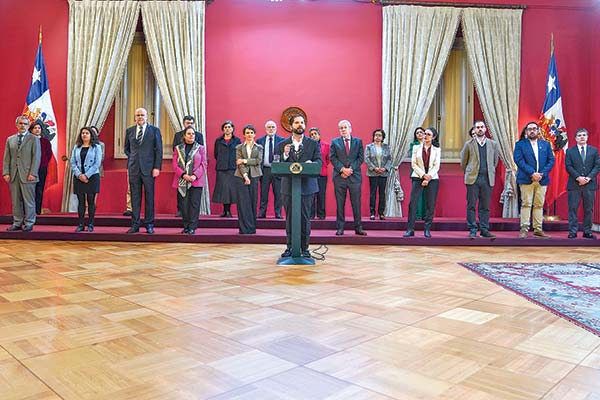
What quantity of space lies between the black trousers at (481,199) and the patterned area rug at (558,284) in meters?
1.39

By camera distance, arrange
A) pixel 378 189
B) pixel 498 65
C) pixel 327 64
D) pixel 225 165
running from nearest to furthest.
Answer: pixel 225 165, pixel 378 189, pixel 498 65, pixel 327 64

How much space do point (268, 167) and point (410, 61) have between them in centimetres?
277

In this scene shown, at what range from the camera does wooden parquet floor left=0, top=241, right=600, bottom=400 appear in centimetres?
166

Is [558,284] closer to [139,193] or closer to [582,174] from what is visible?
[582,174]

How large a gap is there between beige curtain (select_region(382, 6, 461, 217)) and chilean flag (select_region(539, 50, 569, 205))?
155 centimetres

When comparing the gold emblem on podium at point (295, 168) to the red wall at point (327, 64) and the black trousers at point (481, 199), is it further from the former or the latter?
the red wall at point (327, 64)

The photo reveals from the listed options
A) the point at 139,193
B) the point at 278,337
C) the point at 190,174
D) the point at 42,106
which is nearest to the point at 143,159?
the point at 139,193

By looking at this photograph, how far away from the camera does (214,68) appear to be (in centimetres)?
768

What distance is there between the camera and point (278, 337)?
86.7 inches

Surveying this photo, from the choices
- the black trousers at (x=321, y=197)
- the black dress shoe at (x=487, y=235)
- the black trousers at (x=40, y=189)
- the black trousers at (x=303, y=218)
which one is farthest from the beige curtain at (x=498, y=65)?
the black trousers at (x=40, y=189)

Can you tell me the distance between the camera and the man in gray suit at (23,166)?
5.79 metres

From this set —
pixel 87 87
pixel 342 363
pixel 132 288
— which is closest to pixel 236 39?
pixel 87 87

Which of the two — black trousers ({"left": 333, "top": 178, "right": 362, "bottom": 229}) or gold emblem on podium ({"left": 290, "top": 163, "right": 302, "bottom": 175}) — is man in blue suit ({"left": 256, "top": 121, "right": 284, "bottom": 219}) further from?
gold emblem on podium ({"left": 290, "top": 163, "right": 302, "bottom": 175})

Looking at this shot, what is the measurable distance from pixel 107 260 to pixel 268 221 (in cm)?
262
